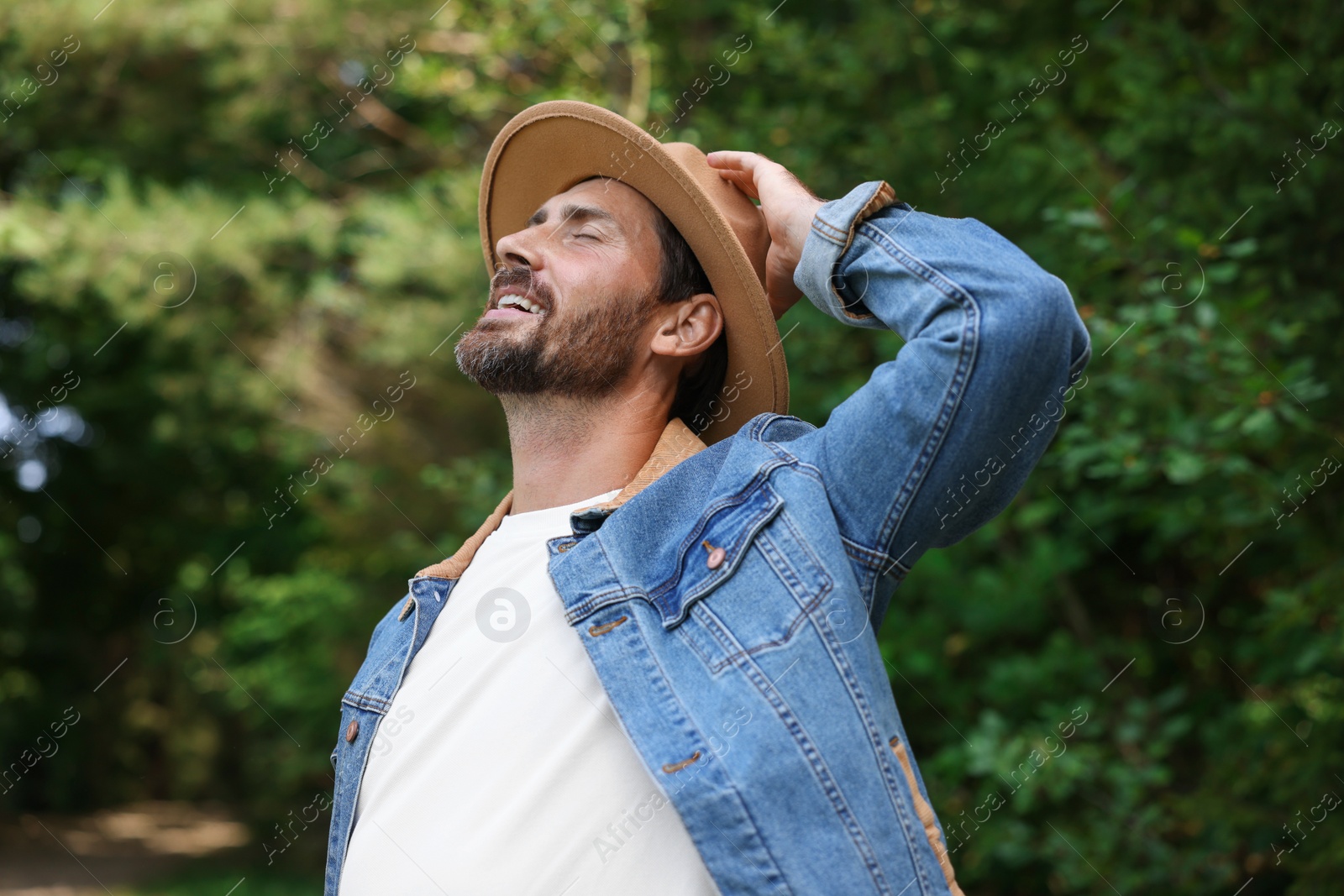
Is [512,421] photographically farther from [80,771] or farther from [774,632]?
[80,771]

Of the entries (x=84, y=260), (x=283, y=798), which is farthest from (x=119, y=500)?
(x=84, y=260)

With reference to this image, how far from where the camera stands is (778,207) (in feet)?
5.78

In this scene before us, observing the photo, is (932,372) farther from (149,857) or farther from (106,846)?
(106,846)

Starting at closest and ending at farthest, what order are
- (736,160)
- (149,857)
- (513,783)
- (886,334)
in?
(513,783), (736,160), (886,334), (149,857)

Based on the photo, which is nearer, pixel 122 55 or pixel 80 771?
pixel 122 55

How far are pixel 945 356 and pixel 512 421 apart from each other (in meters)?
0.87

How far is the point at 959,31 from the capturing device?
510 centimetres

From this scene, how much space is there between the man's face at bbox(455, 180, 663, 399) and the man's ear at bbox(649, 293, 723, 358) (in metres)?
0.03

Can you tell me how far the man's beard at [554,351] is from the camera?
6.42 feet

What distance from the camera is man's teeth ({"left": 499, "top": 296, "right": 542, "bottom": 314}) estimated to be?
1993 millimetres

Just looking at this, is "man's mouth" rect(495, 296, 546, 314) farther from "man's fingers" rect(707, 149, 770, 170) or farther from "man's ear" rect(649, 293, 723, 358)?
"man's fingers" rect(707, 149, 770, 170)

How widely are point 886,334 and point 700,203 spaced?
2334 mm

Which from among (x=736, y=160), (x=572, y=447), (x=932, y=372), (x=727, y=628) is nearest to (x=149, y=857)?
(x=572, y=447)

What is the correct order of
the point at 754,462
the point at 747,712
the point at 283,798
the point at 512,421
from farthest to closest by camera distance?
the point at 283,798, the point at 512,421, the point at 754,462, the point at 747,712
